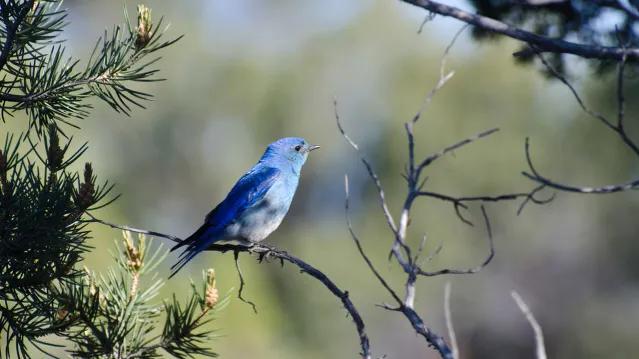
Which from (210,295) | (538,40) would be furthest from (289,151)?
(210,295)

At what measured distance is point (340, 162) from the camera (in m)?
13.0

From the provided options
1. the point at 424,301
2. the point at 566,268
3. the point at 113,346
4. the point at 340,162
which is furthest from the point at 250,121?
the point at 113,346

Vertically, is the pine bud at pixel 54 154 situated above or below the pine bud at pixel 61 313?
above

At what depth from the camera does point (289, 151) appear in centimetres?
402

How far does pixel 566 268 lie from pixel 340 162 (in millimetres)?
4857

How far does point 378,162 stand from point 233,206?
9.20m

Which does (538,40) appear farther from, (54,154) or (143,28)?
(54,154)

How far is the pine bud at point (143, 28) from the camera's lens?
196cm

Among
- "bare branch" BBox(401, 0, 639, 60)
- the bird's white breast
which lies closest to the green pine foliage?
"bare branch" BBox(401, 0, 639, 60)

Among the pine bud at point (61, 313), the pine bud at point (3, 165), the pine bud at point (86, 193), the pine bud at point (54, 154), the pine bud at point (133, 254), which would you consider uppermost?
the pine bud at point (54, 154)

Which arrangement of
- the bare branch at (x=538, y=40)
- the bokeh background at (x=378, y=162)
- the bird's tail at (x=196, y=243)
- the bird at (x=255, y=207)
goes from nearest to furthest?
the bare branch at (x=538, y=40) < the bird's tail at (x=196, y=243) < the bird at (x=255, y=207) < the bokeh background at (x=378, y=162)

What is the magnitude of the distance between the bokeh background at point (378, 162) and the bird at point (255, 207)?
27.3ft

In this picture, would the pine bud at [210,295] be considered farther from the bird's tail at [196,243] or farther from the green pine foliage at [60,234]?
the bird's tail at [196,243]

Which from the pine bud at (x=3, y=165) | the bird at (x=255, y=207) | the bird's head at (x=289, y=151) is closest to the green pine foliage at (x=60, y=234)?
the pine bud at (x=3, y=165)
